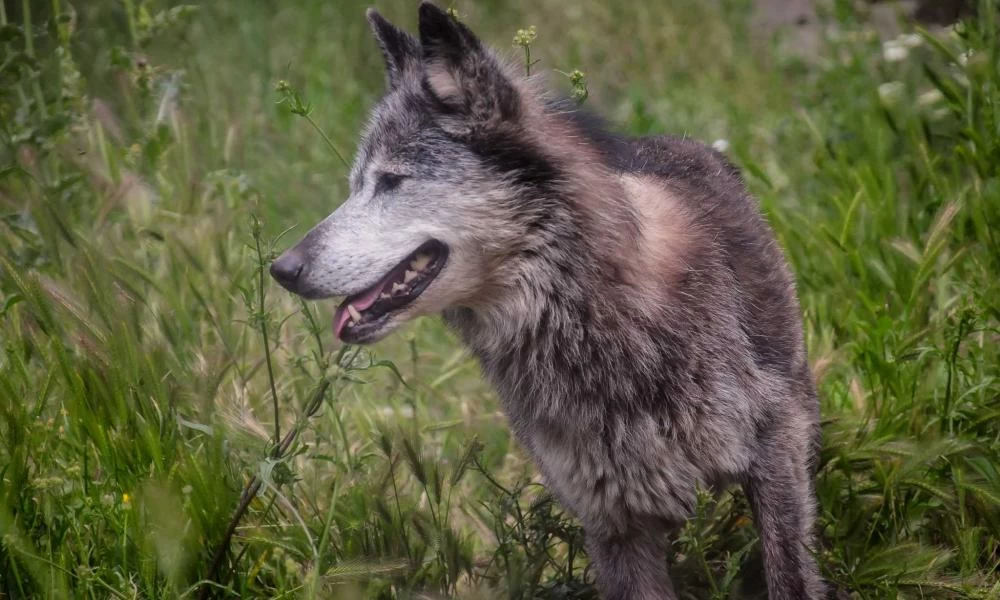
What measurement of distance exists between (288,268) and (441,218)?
0.42m

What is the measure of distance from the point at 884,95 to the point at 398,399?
2.88 metres

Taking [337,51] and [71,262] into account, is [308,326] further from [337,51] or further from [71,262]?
[337,51]

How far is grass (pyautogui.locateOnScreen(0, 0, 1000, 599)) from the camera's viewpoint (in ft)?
10.4

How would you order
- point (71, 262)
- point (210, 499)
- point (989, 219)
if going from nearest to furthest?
point (210, 499) < point (71, 262) < point (989, 219)

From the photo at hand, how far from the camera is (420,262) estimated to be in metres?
2.96

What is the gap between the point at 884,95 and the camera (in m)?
5.62

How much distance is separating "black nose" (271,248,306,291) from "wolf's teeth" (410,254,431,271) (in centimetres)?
29

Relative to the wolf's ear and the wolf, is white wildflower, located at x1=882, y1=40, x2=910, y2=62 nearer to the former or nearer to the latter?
the wolf

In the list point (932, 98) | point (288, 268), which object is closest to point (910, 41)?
point (932, 98)

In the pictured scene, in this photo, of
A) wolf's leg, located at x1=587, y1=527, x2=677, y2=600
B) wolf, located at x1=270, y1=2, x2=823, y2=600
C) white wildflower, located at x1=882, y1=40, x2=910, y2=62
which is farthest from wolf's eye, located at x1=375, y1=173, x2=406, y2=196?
white wildflower, located at x1=882, y1=40, x2=910, y2=62

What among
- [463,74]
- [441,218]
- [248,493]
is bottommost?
[248,493]

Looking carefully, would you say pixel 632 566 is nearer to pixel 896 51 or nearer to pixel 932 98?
pixel 932 98

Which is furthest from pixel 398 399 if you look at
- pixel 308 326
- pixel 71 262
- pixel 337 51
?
pixel 337 51

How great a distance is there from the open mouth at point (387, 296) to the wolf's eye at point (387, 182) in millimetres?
213
